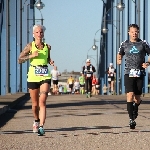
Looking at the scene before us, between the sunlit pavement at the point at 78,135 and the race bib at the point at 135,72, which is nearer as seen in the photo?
the sunlit pavement at the point at 78,135

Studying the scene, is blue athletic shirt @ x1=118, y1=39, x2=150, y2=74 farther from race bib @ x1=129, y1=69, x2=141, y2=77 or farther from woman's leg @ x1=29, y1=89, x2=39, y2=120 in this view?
woman's leg @ x1=29, y1=89, x2=39, y2=120

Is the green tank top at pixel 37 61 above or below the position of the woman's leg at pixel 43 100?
above

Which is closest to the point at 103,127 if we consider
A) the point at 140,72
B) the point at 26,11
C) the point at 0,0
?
the point at 140,72

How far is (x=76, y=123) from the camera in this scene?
14.1 m

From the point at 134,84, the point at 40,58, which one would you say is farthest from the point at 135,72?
the point at 40,58

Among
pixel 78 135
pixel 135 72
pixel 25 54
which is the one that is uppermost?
pixel 25 54

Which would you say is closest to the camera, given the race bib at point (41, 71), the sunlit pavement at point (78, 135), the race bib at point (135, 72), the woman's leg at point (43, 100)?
the sunlit pavement at point (78, 135)

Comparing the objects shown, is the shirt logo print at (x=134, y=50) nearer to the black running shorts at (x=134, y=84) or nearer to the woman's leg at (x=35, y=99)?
the black running shorts at (x=134, y=84)

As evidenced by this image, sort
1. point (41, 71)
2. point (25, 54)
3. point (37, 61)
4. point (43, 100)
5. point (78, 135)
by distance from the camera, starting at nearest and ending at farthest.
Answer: point (78, 135), point (43, 100), point (41, 71), point (37, 61), point (25, 54)

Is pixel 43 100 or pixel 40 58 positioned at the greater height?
pixel 40 58

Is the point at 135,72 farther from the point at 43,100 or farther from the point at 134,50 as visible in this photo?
the point at 43,100

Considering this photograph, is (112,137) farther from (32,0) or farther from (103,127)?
(32,0)

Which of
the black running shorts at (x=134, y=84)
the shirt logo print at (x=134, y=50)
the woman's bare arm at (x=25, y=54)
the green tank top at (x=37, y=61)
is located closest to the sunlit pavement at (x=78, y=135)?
the black running shorts at (x=134, y=84)

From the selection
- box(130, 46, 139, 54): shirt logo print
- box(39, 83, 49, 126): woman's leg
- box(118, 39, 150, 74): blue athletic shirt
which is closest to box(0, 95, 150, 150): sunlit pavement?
box(39, 83, 49, 126): woman's leg
